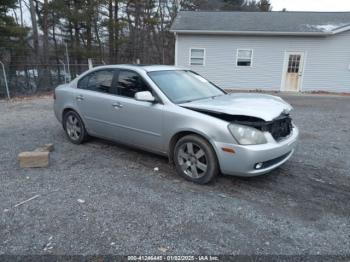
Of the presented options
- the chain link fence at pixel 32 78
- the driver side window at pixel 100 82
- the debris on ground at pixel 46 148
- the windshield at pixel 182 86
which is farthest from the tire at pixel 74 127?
the chain link fence at pixel 32 78

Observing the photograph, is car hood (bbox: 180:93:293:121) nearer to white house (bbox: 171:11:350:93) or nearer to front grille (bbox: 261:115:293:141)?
front grille (bbox: 261:115:293:141)

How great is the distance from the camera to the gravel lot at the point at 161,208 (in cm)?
249

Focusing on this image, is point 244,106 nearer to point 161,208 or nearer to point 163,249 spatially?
point 161,208

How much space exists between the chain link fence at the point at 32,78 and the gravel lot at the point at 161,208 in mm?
7936

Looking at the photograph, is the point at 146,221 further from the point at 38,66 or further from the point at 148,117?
the point at 38,66

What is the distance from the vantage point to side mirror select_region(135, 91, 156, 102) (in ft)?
12.5

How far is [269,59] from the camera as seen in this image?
1485 centimetres

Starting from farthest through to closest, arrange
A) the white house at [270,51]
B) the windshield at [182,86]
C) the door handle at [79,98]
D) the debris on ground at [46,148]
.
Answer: the white house at [270,51] → the door handle at [79,98] → the debris on ground at [46,148] → the windshield at [182,86]

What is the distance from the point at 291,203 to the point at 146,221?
174 centimetres

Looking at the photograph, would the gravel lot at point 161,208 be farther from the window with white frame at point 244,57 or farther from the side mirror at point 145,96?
the window with white frame at point 244,57

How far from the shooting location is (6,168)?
4148mm

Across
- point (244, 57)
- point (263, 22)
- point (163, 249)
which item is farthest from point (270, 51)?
point (163, 249)

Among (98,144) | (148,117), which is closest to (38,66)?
(98,144)

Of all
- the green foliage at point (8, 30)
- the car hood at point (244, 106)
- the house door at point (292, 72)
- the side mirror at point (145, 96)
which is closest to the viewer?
the car hood at point (244, 106)
